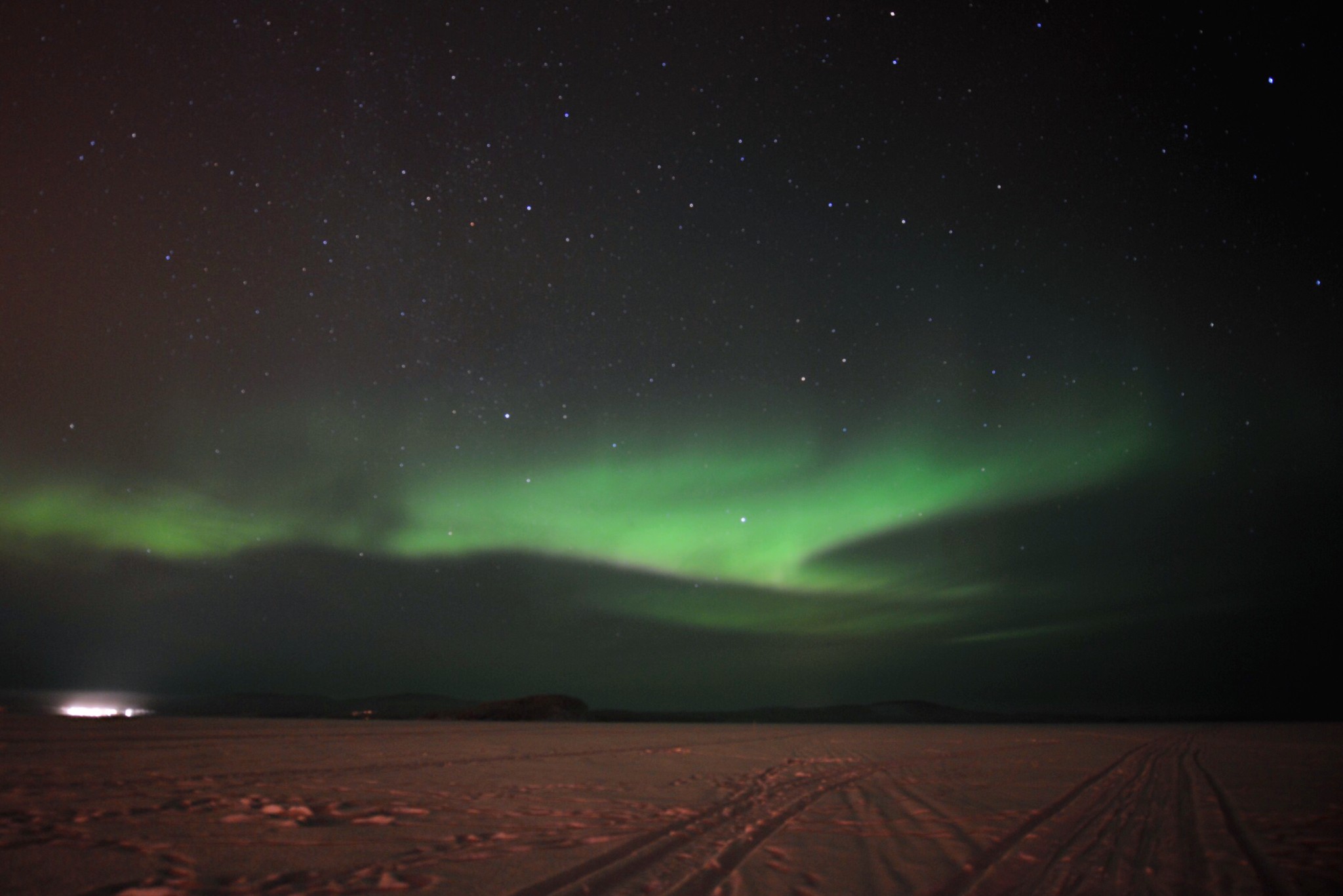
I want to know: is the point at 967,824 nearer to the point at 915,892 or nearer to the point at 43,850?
the point at 915,892

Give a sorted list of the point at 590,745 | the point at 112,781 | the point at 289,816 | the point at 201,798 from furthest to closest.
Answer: the point at 590,745
the point at 112,781
the point at 201,798
the point at 289,816

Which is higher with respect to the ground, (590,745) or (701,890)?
(701,890)

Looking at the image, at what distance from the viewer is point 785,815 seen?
23.8ft

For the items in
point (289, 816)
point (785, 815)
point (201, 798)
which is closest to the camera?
point (289, 816)

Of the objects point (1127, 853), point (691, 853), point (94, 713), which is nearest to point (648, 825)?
point (691, 853)

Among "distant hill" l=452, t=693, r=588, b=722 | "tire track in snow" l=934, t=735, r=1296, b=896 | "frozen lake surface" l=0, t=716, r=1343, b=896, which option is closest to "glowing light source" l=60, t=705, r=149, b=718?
"frozen lake surface" l=0, t=716, r=1343, b=896

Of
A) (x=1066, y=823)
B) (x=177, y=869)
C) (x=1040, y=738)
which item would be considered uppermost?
(x=177, y=869)

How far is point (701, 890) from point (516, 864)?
4.83 feet

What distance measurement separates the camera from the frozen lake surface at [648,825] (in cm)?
468

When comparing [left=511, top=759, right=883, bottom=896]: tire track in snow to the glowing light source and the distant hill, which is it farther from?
the distant hill

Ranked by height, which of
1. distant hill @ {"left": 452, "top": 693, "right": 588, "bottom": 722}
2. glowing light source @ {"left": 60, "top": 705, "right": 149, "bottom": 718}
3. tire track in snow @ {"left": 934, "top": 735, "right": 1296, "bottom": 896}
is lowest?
distant hill @ {"left": 452, "top": 693, "right": 588, "bottom": 722}

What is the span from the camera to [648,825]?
656 cm

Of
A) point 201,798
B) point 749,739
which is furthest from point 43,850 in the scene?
point 749,739

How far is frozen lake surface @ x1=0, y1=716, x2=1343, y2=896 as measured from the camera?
4676 millimetres
